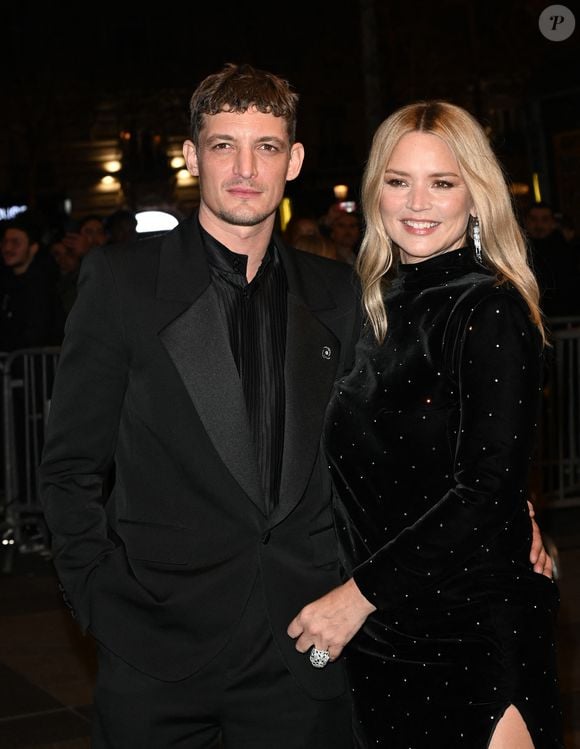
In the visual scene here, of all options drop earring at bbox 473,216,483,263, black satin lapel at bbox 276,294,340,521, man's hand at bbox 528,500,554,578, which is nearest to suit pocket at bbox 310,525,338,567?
black satin lapel at bbox 276,294,340,521

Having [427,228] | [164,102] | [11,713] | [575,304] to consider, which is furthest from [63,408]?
[164,102]

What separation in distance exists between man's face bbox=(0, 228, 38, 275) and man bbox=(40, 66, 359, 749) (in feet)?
26.5

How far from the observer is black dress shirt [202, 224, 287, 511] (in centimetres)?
327

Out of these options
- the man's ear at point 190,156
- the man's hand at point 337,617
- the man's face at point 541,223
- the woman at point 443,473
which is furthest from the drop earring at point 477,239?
the man's face at point 541,223

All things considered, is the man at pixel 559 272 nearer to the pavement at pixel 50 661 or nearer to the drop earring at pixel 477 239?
the pavement at pixel 50 661

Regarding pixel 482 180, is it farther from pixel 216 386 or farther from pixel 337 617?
pixel 337 617

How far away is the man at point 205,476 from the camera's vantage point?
10.5 ft

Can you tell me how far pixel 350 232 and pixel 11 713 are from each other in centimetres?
690

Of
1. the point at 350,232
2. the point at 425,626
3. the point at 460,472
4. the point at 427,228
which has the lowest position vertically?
the point at 425,626

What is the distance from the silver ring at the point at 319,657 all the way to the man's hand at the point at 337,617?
0.07 ft

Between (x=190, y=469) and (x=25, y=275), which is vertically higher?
(x=25, y=275)

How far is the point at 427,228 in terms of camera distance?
3.24 metres

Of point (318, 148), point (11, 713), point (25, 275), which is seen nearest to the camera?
point (11, 713)

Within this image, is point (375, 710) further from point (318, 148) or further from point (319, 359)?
point (318, 148)
